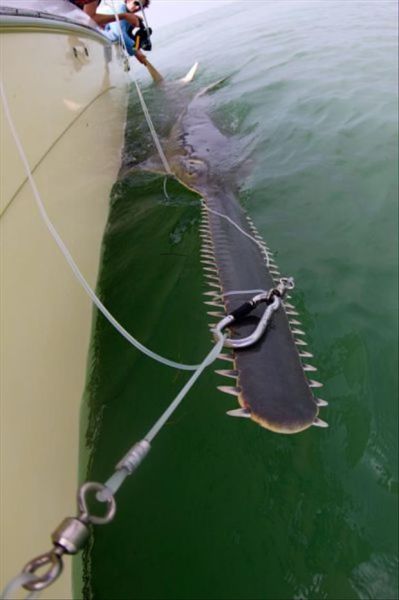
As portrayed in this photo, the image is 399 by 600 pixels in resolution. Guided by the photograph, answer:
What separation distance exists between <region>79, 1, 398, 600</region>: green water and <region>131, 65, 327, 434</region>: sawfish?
18 cm

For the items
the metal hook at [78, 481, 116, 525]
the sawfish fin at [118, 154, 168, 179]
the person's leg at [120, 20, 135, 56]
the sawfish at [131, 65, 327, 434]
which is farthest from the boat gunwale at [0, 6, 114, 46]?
the person's leg at [120, 20, 135, 56]

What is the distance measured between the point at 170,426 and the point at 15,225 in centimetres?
103

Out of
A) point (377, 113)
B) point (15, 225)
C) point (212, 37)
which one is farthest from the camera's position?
point (212, 37)

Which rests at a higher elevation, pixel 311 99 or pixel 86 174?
pixel 86 174

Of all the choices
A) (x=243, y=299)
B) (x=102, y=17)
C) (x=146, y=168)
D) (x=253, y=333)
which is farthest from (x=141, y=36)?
(x=253, y=333)

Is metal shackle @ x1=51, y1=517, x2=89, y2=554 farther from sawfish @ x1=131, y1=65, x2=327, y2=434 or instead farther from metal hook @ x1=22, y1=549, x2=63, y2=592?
sawfish @ x1=131, y1=65, x2=327, y2=434

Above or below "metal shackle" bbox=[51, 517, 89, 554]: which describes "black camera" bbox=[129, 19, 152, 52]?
above

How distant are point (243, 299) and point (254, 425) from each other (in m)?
0.55

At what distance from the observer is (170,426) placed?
189cm

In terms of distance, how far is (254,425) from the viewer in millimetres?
1812

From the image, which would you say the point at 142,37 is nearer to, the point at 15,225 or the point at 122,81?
the point at 122,81

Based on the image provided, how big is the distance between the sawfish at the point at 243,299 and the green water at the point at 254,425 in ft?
0.60

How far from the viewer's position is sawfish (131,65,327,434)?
1.47 m

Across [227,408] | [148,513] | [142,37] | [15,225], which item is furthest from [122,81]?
[148,513]
